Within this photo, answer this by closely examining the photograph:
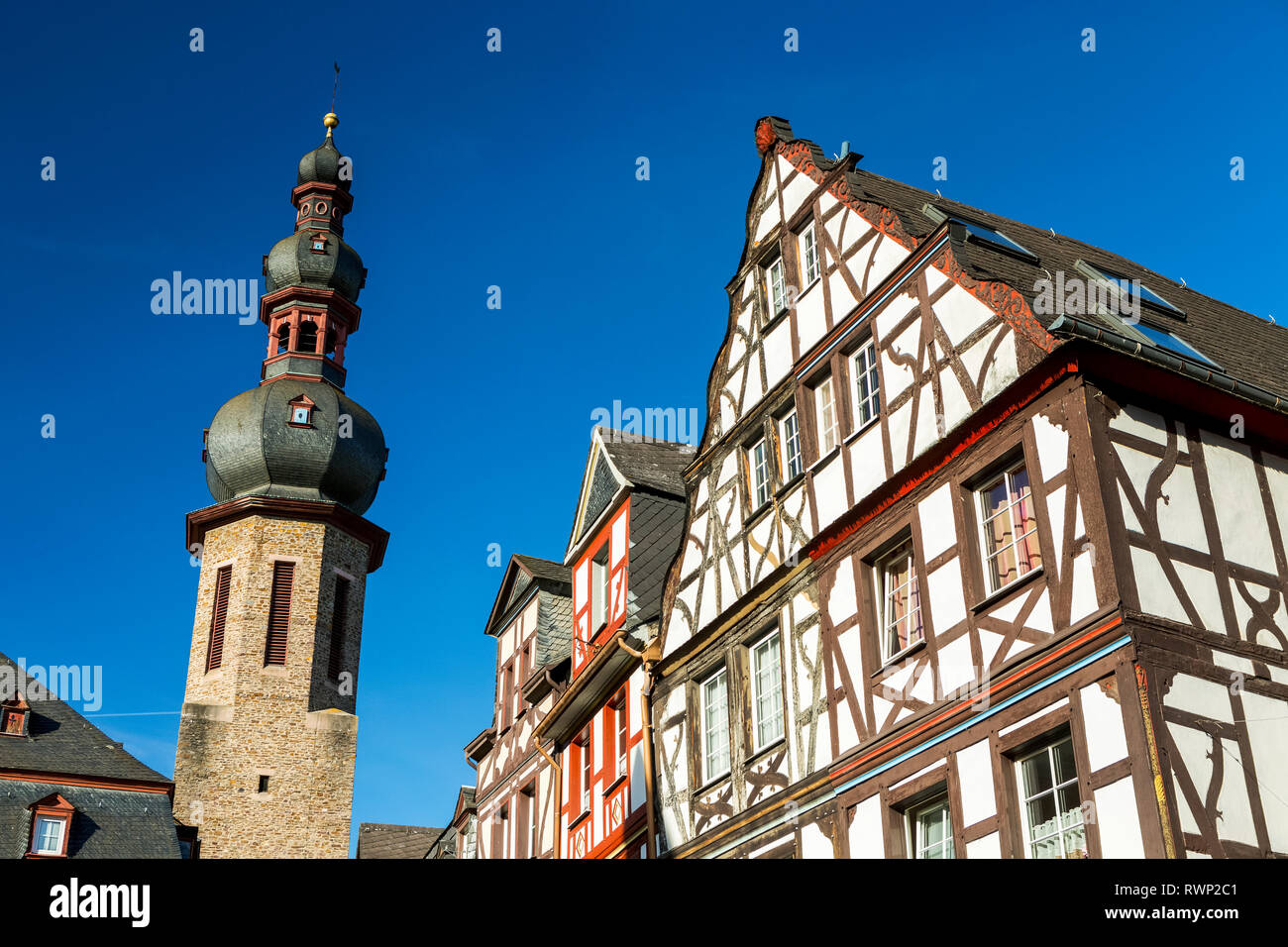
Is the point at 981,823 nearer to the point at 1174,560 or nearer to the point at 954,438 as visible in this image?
the point at 1174,560

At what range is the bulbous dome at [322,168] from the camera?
56.8 meters

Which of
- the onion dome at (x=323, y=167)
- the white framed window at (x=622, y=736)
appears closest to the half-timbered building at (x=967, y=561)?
the white framed window at (x=622, y=736)

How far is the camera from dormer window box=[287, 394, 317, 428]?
158 ft

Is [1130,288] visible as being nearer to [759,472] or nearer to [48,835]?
[759,472]

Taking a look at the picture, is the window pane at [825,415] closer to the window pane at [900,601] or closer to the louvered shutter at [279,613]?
the window pane at [900,601]

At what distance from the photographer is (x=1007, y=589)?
12.5 m

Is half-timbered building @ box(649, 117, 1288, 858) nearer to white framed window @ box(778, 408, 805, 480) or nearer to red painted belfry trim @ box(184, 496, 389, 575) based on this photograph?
white framed window @ box(778, 408, 805, 480)

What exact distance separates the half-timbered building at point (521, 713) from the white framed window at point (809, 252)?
8070 mm

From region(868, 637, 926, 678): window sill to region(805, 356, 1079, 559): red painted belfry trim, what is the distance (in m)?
1.54

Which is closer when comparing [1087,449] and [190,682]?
[1087,449]

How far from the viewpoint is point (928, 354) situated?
→ 14500 mm

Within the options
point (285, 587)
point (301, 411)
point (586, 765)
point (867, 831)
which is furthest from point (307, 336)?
point (867, 831)

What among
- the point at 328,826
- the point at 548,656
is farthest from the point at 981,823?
the point at 328,826
